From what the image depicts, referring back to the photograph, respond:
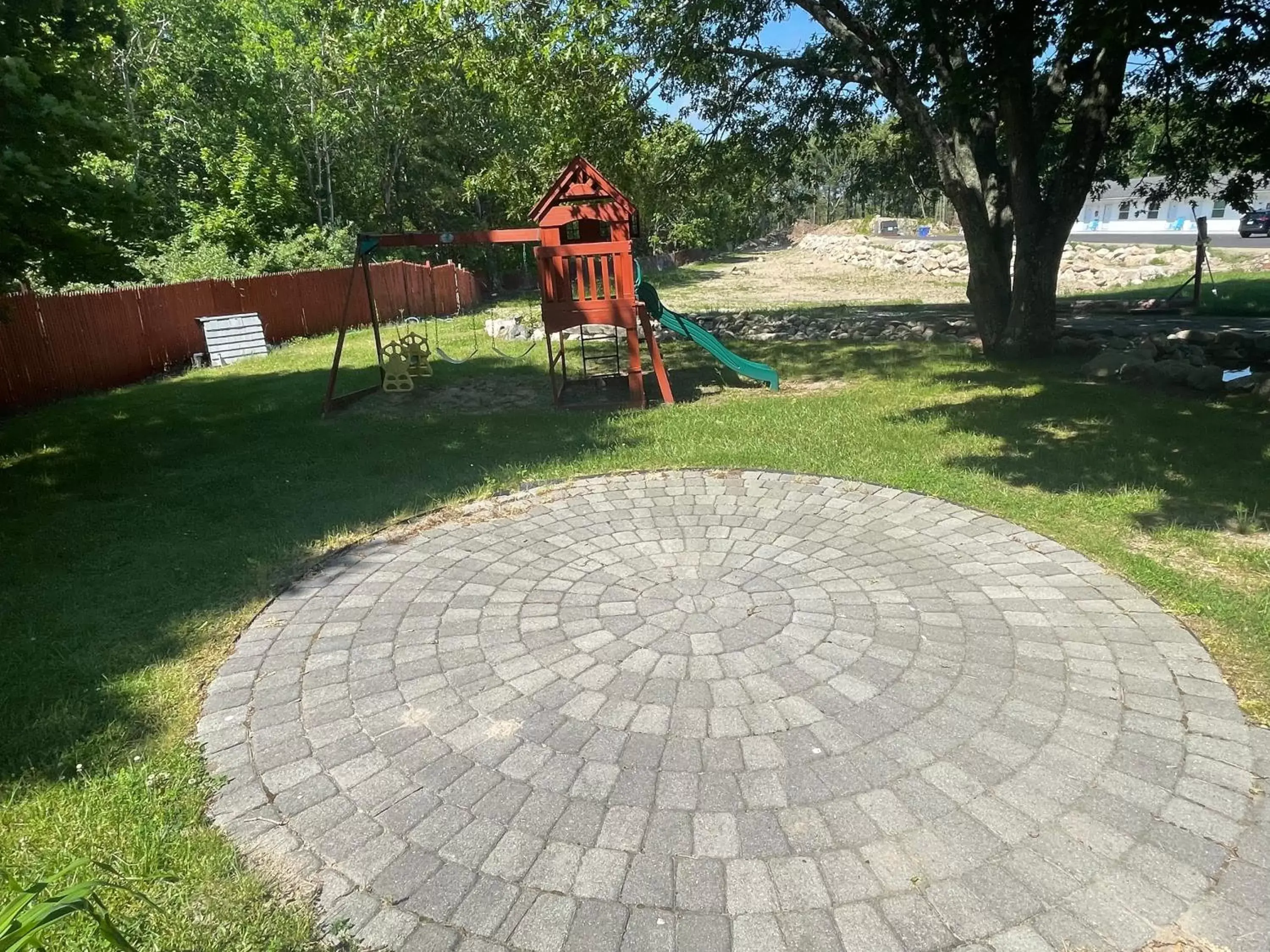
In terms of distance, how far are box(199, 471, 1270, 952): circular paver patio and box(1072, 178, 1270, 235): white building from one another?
4965cm

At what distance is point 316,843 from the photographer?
8.66 feet

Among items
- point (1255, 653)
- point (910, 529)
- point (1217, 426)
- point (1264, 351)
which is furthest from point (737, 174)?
point (1255, 653)

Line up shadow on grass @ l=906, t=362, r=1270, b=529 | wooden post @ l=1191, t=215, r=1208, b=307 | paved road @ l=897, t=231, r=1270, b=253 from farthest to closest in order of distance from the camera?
paved road @ l=897, t=231, r=1270, b=253
wooden post @ l=1191, t=215, r=1208, b=307
shadow on grass @ l=906, t=362, r=1270, b=529

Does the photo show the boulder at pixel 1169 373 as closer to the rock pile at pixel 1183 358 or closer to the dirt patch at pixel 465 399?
the rock pile at pixel 1183 358

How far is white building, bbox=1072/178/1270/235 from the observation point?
A: 47.5m

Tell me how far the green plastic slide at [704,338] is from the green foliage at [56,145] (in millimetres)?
5600

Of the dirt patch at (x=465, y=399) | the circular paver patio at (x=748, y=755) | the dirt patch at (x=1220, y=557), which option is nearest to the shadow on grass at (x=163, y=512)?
the dirt patch at (x=465, y=399)

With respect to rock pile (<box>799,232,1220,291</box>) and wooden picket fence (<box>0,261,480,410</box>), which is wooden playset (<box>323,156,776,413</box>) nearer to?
wooden picket fence (<box>0,261,480,410</box>)

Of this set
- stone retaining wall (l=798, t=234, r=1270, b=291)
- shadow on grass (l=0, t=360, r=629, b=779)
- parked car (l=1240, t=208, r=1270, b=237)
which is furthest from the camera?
parked car (l=1240, t=208, r=1270, b=237)

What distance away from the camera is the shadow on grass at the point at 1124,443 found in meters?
5.47

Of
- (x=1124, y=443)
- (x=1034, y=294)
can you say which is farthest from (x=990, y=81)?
(x=1124, y=443)

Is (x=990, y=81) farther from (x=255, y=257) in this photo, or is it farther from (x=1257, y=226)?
(x=1257, y=226)

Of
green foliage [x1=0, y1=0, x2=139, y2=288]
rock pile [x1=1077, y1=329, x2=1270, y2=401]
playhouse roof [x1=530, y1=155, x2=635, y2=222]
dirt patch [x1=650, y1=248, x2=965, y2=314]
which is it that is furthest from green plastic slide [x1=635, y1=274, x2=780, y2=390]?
dirt patch [x1=650, y1=248, x2=965, y2=314]

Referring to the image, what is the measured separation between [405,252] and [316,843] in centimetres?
2886
